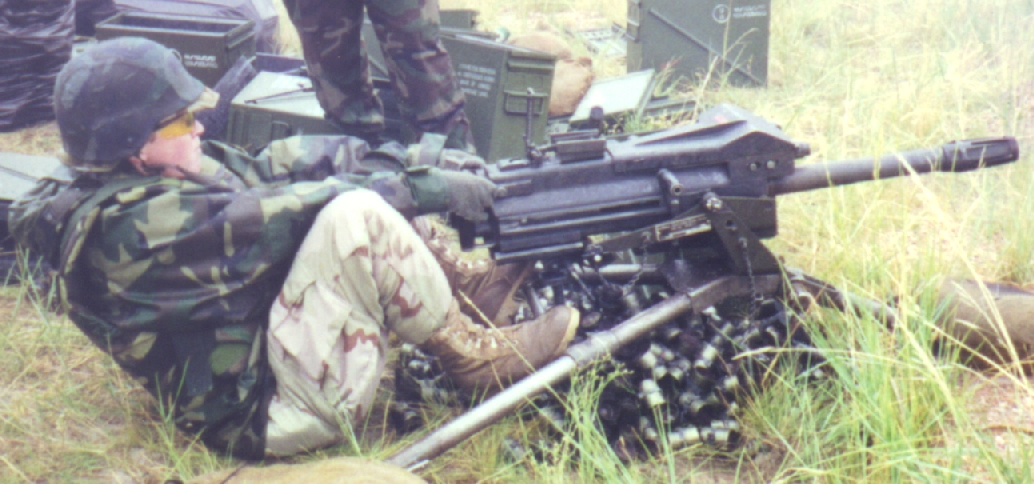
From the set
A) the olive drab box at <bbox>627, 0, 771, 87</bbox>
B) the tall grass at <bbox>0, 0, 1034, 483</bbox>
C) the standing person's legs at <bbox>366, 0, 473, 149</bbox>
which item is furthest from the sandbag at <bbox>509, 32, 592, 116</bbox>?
the standing person's legs at <bbox>366, 0, 473, 149</bbox>

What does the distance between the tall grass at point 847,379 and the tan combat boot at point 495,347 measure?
0.17 metres

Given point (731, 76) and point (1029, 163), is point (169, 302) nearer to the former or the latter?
point (1029, 163)

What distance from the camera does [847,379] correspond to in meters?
2.77

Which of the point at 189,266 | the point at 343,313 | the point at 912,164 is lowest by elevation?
the point at 343,313

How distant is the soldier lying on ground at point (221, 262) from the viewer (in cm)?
277

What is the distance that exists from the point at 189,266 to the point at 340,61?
97.1 inches

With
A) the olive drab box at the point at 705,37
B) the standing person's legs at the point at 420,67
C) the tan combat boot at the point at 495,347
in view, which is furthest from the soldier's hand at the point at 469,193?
the olive drab box at the point at 705,37

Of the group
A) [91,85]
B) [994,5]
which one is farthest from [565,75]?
[91,85]

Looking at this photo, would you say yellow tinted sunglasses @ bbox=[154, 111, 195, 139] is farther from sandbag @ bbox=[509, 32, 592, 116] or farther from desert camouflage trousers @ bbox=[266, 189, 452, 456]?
sandbag @ bbox=[509, 32, 592, 116]

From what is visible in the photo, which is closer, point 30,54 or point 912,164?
point 912,164

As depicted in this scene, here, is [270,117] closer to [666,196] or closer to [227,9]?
[227,9]

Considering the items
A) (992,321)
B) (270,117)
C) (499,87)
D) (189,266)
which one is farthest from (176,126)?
(992,321)

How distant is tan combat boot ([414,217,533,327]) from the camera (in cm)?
386

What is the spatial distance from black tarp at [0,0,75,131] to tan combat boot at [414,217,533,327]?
4054mm
